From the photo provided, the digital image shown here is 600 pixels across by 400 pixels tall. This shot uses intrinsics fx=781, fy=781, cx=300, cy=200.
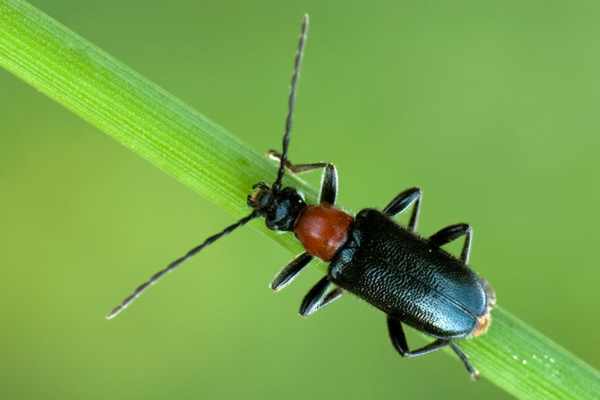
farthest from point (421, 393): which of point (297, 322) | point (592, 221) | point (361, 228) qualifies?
point (592, 221)

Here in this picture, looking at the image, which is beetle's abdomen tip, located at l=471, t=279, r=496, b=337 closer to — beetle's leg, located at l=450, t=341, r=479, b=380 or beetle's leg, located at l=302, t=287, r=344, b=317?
beetle's leg, located at l=450, t=341, r=479, b=380

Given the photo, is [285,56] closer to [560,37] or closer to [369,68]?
[369,68]

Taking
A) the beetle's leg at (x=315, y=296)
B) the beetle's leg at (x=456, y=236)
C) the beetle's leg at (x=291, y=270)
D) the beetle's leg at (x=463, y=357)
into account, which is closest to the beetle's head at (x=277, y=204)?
the beetle's leg at (x=291, y=270)

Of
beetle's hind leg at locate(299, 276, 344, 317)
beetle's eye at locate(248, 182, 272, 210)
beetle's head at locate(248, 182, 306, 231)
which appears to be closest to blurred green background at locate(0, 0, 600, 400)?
beetle's hind leg at locate(299, 276, 344, 317)

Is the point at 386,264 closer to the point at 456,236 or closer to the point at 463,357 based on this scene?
the point at 456,236

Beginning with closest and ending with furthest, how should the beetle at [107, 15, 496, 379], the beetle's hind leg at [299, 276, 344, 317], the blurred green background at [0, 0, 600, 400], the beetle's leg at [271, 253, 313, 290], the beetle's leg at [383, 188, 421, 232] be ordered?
the beetle at [107, 15, 496, 379] < the beetle's leg at [271, 253, 313, 290] < the beetle's hind leg at [299, 276, 344, 317] < the beetle's leg at [383, 188, 421, 232] < the blurred green background at [0, 0, 600, 400]

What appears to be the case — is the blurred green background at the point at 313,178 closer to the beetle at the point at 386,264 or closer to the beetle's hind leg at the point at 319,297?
the beetle's hind leg at the point at 319,297

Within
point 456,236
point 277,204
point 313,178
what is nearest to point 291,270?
point 277,204
